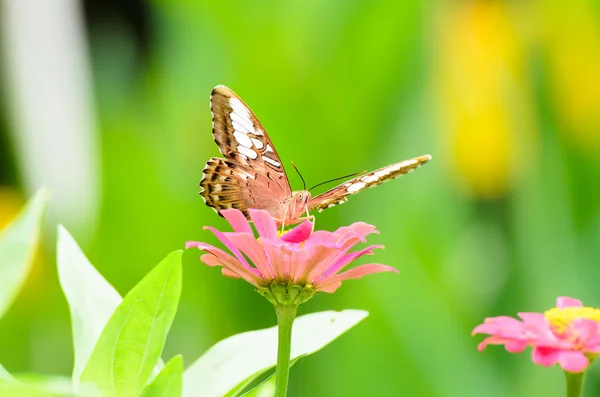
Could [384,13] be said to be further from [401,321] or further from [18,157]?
[18,157]

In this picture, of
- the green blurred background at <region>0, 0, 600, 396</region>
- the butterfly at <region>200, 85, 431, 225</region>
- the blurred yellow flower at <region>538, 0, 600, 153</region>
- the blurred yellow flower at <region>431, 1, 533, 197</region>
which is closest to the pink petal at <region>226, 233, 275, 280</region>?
the butterfly at <region>200, 85, 431, 225</region>

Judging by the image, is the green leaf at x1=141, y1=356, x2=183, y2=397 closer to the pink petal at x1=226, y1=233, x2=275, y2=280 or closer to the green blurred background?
the pink petal at x1=226, y1=233, x2=275, y2=280

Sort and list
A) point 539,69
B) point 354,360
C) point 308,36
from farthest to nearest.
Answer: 1. point 539,69
2. point 308,36
3. point 354,360

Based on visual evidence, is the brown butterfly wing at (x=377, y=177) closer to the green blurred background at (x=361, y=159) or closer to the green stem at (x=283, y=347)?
the green stem at (x=283, y=347)

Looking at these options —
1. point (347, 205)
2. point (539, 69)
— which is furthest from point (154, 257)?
point (539, 69)

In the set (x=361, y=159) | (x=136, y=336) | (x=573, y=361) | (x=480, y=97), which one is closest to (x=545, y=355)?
(x=573, y=361)

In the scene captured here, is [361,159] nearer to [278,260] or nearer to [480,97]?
[480,97]

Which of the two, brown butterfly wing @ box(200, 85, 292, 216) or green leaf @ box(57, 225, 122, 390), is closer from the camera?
green leaf @ box(57, 225, 122, 390)
